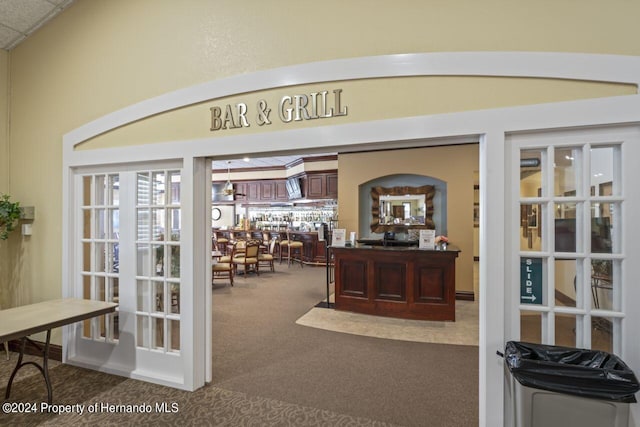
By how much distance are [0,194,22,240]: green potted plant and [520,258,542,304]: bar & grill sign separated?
15.9 ft

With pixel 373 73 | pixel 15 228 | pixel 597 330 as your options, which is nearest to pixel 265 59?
pixel 373 73

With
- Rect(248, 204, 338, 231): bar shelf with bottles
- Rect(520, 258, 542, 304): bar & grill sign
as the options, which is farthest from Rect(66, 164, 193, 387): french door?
Rect(248, 204, 338, 231): bar shelf with bottles

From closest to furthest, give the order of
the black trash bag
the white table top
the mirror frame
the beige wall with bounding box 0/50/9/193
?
the black trash bag → the white table top → the beige wall with bounding box 0/50/9/193 → the mirror frame

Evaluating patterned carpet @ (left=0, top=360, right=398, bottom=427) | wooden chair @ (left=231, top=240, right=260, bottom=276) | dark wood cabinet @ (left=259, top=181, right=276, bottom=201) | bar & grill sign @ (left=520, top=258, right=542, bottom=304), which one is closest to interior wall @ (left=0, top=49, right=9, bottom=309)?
patterned carpet @ (left=0, top=360, right=398, bottom=427)

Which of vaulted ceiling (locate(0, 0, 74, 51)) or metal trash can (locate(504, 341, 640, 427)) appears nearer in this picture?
metal trash can (locate(504, 341, 640, 427))

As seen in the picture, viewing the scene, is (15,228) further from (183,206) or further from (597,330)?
(597,330)

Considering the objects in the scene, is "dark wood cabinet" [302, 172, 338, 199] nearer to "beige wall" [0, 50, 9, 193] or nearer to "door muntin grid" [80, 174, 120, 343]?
"door muntin grid" [80, 174, 120, 343]

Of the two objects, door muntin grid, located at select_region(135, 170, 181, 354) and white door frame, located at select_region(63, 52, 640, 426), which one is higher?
white door frame, located at select_region(63, 52, 640, 426)

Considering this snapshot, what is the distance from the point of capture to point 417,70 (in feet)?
7.26

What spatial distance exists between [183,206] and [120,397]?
1.74m

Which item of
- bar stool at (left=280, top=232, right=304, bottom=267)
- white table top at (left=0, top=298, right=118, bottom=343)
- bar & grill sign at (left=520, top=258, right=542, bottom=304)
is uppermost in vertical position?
bar & grill sign at (left=520, top=258, right=542, bottom=304)

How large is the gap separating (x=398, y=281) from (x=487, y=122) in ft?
10.7

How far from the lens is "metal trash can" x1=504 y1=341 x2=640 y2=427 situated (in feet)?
4.97

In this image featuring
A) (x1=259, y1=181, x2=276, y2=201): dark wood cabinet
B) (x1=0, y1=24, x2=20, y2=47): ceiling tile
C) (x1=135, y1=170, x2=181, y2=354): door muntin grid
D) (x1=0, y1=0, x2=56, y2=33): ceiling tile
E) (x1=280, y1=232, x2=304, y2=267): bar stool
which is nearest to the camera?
(x1=135, y1=170, x2=181, y2=354): door muntin grid
